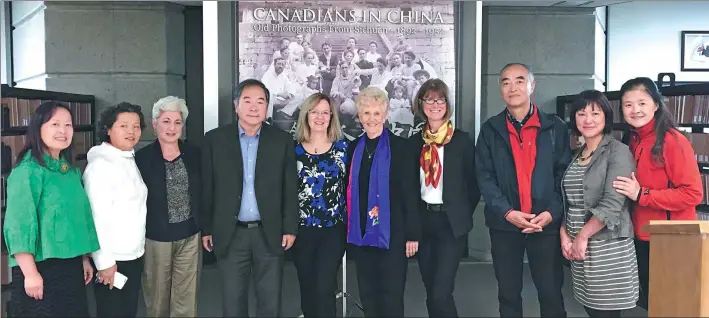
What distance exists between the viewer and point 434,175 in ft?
9.83

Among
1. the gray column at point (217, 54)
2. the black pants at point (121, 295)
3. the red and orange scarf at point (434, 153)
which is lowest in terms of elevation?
the black pants at point (121, 295)

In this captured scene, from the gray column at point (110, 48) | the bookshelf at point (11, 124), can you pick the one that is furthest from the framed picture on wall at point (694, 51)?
the bookshelf at point (11, 124)

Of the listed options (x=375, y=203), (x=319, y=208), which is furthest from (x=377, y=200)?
(x=319, y=208)

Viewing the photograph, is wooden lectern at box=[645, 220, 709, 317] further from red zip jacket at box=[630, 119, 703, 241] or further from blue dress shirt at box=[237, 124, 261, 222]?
blue dress shirt at box=[237, 124, 261, 222]

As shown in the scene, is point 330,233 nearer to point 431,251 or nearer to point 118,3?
point 431,251

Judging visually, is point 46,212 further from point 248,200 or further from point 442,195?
point 442,195

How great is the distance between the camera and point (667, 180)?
266cm

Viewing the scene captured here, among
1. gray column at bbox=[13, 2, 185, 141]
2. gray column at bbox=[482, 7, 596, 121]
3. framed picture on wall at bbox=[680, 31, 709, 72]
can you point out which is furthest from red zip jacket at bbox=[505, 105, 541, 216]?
framed picture on wall at bbox=[680, 31, 709, 72]

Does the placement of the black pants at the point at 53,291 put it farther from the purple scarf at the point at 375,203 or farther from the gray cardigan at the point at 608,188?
the gray cardigan at the point at 608,188

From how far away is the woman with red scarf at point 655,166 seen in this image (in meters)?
2.59

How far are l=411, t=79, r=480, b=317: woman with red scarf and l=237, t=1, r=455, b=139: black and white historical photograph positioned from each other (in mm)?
614

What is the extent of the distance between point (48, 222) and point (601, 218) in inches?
93.8

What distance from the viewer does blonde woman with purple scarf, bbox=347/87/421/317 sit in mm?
2992

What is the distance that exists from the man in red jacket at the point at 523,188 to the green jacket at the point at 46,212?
6.17 ft
